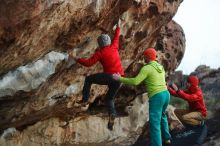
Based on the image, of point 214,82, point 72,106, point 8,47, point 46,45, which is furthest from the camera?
point 214,82

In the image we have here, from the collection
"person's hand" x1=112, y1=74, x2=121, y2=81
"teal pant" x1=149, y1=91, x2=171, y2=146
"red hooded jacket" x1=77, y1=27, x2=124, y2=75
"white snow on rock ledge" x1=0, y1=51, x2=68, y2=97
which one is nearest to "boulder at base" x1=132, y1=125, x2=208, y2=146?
"teal pant" x1=149, y1=91, x2=171, y2=146

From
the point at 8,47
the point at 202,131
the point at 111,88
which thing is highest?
the point at 8,47

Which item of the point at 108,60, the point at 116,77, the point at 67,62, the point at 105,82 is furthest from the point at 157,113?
the point at 67,62

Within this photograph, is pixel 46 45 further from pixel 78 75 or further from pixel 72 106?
pixel 72 106

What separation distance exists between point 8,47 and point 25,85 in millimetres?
1967

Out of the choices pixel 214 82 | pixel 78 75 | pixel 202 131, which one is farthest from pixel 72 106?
pixel 214 82

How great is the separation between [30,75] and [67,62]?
1.37m

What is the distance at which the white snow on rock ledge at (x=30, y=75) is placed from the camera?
13750 mm

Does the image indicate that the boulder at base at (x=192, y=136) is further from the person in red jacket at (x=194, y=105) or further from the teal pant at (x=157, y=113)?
the teal pant at (x=157, y=113)

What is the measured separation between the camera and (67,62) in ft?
49.0

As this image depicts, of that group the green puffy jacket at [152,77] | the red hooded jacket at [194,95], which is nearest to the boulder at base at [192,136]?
the red hooded jacket at [194,95]

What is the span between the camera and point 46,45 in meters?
13.7

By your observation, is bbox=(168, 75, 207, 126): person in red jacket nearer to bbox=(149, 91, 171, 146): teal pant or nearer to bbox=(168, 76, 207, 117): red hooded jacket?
bbox=(168, 76, 207, 117): red hooded jacket

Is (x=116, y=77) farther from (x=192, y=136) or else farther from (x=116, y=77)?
(x=192, y=136)
